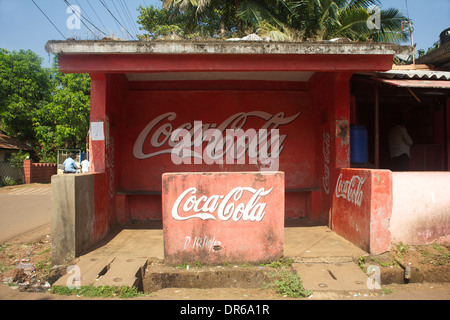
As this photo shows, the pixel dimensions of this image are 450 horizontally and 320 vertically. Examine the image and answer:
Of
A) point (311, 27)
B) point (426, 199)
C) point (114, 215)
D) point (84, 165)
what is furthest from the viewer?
point (311, 27)

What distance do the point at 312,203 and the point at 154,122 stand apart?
4.33m

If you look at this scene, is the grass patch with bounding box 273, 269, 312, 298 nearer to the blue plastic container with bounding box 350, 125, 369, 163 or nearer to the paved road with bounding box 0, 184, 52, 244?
the blue plastic container with bounding box 350, 125, 369, 163

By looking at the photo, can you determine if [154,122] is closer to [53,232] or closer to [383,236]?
[53,232]

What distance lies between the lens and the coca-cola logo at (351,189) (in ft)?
17.1

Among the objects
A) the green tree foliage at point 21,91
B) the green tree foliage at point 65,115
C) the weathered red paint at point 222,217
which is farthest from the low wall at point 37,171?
the weathered red paint at point 222,217

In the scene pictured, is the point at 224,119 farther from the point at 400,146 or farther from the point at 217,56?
the point at 400,146

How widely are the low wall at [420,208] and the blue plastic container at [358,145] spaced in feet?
4.55

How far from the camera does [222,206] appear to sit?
15.4ft

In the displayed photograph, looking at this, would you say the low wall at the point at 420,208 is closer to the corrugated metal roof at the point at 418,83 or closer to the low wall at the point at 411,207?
the low wall at the point at 411,207

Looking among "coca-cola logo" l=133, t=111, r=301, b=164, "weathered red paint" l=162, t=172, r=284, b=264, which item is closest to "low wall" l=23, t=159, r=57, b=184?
"coca-cola logo" l=133, t=111, r=301, b=164

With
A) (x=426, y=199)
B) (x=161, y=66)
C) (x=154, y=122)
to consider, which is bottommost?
(x=426, y=199)

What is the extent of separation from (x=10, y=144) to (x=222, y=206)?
82.0 ft

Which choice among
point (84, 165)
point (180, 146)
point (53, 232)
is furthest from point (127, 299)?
point (84, 165)

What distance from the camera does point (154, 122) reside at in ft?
24.6
